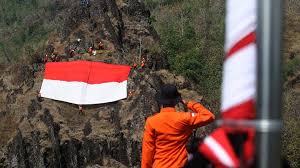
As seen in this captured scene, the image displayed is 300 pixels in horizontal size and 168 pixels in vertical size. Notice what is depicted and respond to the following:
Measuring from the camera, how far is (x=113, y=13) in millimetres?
A: 13891

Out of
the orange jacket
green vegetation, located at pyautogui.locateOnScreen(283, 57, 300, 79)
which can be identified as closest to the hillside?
the orange jacket

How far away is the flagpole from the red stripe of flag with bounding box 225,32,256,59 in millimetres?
74

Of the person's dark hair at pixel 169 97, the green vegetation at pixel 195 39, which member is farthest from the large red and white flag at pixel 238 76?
the green vegetation at pixel 195 39

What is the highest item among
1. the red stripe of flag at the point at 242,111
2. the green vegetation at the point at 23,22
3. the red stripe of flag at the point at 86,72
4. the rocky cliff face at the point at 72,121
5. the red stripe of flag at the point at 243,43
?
the green vegetation at the point at 23,22

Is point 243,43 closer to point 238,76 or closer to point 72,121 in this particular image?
point 238,76

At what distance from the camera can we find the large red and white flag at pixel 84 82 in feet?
35.0

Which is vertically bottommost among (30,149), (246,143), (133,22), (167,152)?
(30,149)

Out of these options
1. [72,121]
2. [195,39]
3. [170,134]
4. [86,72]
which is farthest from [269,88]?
[195,39]

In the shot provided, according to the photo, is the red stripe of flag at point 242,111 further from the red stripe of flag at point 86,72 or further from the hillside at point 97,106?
the red stripe of flag at point 86,72

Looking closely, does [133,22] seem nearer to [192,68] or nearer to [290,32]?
[192,68]

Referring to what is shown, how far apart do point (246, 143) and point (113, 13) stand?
12983 mm

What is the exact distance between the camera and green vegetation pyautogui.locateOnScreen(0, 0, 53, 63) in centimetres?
3953

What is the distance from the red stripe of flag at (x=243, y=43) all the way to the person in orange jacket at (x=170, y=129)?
2.01 meters

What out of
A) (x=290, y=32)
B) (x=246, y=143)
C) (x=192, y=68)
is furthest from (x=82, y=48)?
(x=290, y=32)
